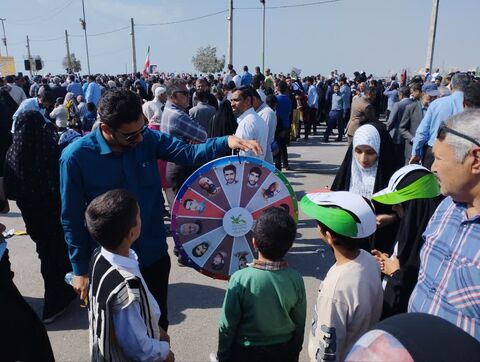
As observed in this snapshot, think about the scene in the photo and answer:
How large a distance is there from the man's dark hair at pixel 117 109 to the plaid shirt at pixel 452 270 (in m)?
1.60

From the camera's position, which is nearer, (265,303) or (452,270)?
(452,270)

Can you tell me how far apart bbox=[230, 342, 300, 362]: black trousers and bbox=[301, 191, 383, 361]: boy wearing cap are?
0.23 meters

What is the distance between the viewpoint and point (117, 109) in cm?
218

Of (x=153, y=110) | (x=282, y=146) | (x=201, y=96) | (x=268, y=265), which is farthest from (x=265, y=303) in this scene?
(x=282, y=146)

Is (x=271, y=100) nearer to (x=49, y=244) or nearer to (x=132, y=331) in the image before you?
(x=49, y=244)

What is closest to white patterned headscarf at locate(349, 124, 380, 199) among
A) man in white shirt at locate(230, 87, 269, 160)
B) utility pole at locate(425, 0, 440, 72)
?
man in white shirt at locate(230, 87, 269, 160)

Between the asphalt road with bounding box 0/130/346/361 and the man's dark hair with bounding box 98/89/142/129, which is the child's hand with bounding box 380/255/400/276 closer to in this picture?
the asphalt road with bounding box 0/130/346/361

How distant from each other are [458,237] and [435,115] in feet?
13.4

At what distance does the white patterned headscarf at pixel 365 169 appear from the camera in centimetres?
319

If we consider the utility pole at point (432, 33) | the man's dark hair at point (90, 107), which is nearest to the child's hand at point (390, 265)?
the man's dark hair at point (90, 107)

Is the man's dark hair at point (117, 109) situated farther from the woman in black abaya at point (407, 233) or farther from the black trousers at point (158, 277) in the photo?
the woman in black abaya at point (407, 233)

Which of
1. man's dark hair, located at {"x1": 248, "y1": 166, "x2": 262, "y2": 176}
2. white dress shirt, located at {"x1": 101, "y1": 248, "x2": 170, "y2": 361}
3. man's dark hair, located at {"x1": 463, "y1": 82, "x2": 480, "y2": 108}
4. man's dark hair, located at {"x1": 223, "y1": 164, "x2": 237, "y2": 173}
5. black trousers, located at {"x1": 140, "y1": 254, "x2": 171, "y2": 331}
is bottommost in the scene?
black trousers, located at {"x1": 140, "y1": 254, "x2": 171, "y2": 331}

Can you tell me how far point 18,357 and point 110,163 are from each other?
120 cm

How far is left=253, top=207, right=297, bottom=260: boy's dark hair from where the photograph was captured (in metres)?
2.19
